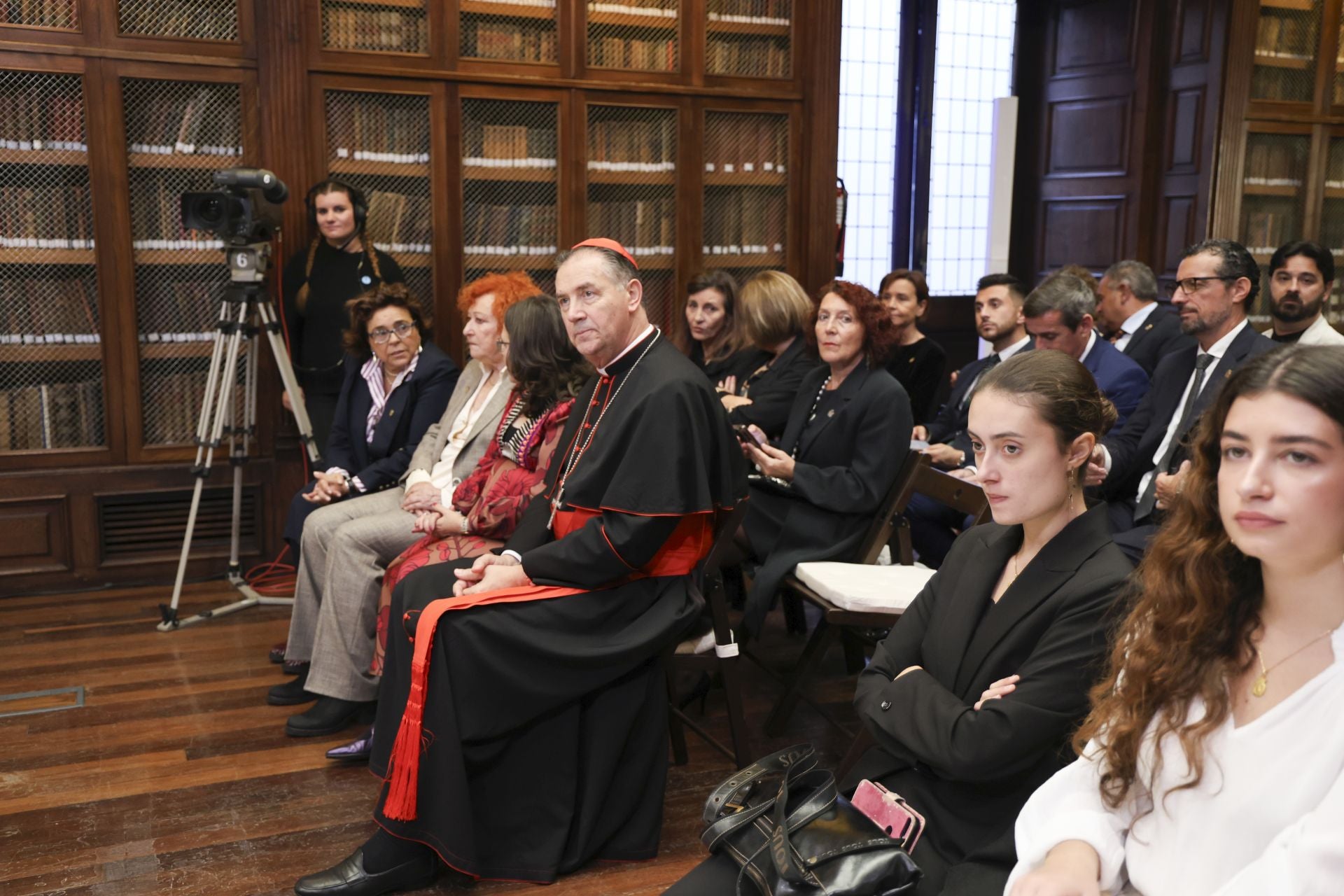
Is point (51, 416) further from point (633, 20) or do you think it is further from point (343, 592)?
point (633, 20)

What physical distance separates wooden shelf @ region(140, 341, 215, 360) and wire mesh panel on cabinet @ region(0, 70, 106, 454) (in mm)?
185

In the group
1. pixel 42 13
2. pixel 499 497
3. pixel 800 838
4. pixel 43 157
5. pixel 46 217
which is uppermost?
pixel 42 13

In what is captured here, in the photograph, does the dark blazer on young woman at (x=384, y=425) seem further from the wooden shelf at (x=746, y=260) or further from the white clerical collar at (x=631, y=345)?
the wooden shelf at (x=746, y=260)

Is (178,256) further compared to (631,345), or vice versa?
(178,256)

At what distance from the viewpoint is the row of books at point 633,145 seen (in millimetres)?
5508

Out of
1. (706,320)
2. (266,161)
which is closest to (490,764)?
(706,320)

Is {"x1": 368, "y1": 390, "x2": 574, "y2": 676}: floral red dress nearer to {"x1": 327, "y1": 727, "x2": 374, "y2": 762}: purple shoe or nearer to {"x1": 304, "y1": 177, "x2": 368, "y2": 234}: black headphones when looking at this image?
{"x1": 327, "y1": 727, "x2": 374, "y2": 762}: purple shoe

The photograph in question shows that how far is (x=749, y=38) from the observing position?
18.7ft

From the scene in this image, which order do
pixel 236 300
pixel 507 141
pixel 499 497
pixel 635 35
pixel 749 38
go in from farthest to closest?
pixel 749 38 → pixel 635 35 → pixel 507 141 → pixel 236 300 → pixel 499 497

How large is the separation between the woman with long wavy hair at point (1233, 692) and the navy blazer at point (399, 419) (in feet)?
9.81

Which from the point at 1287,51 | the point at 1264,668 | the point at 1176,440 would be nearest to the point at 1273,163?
the point at 1287,51

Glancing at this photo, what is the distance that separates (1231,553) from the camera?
1.39m

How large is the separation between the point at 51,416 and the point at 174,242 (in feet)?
2.94

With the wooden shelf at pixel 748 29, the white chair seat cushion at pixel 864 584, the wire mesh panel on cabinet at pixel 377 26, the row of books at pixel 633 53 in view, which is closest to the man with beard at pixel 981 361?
the white chair seat cushion at pixel 864 584
